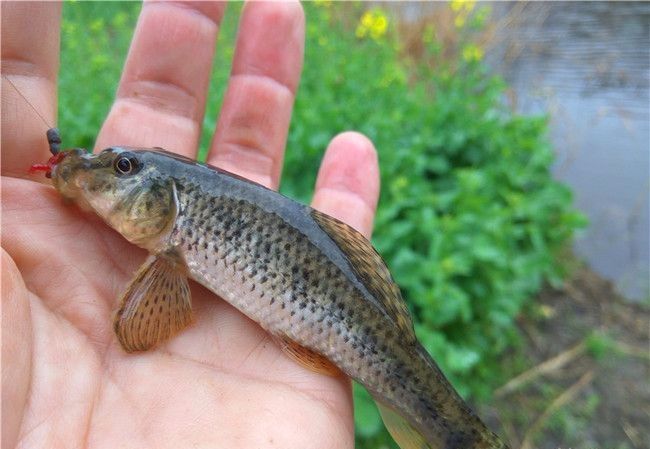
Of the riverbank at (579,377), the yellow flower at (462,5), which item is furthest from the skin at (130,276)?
the yellow flower at (462,5)

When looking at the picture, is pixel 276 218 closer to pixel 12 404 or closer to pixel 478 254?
pixel 12 404

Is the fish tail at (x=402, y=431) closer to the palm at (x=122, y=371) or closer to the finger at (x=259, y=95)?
the palm at (x=122, y=371)

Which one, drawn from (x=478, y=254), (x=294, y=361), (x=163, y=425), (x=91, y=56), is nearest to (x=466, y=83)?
(x=478, y=254)

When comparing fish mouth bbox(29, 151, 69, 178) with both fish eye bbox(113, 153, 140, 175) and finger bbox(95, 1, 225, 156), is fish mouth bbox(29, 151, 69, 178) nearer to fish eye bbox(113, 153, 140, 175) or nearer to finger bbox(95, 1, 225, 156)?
fish eye bbox(113, 153, 140, 175)

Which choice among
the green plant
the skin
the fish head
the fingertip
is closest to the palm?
the skin

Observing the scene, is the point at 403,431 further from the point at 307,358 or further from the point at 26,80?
the point at 26,80
